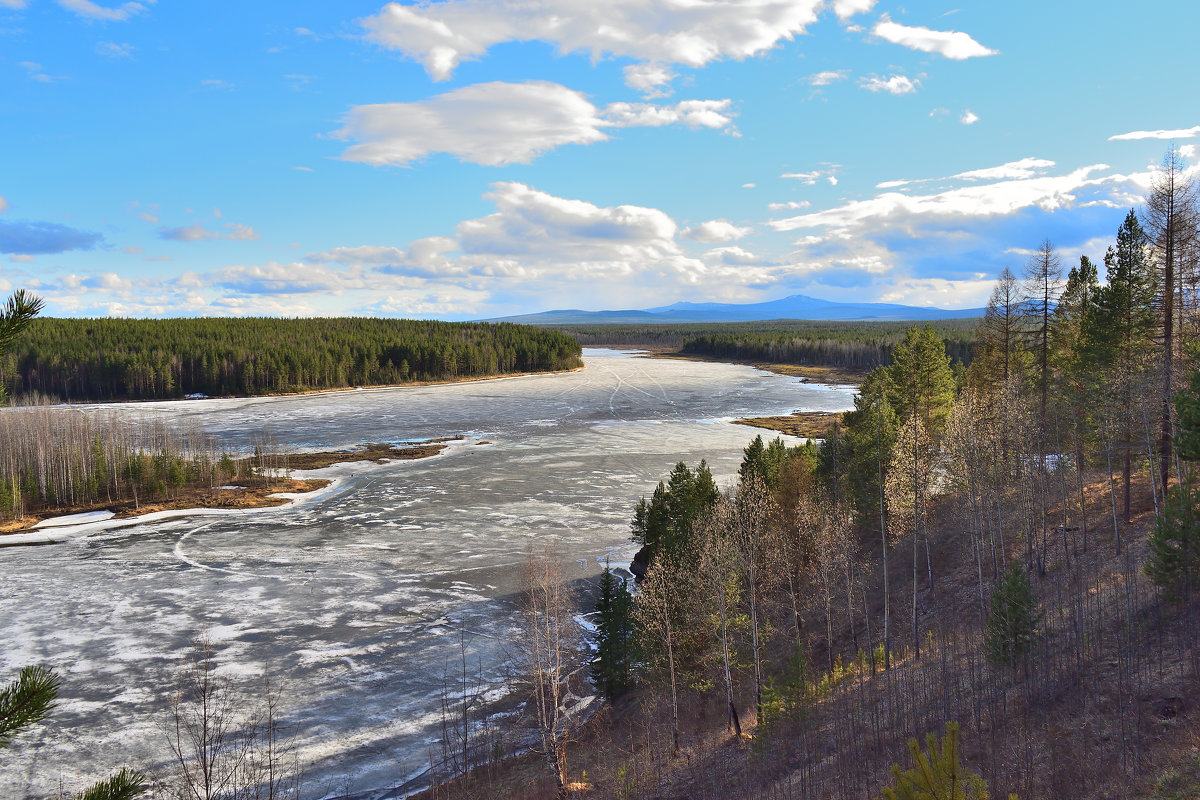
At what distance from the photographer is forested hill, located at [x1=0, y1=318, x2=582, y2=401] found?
12962cm

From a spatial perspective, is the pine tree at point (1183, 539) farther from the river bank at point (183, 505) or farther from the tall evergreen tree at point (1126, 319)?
the river bank at point (183, 505)

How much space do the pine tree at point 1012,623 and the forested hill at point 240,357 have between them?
13114cm

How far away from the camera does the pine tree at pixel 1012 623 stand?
2069 centimetres

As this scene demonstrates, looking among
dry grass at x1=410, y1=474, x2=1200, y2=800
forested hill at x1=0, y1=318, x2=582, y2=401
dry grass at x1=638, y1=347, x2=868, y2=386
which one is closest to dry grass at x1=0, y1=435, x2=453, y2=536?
dry grass at x1=410, y1=474, x2=1200, y2=800

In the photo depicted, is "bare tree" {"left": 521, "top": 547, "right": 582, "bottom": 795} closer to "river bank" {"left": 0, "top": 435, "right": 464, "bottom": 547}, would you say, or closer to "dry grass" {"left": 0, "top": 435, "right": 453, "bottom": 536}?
"dry grass" {"left": 0, "top": 435, "right": 453, "bottom": 536}

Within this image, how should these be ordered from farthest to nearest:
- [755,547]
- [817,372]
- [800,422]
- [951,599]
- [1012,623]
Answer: [817,372]
[800,422]
[951,599]
[755,547]
[1012,623]

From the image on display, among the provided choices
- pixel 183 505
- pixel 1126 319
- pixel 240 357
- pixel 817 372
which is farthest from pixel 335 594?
pixel 817 372

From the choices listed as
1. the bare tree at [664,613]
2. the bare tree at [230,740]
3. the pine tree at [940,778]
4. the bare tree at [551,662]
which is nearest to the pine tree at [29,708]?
the pine tree at [940,778]

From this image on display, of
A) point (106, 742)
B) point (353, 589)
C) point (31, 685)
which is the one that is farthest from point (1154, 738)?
point (353, 589)

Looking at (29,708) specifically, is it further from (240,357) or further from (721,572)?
(240,357)

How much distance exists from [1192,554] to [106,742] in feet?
110

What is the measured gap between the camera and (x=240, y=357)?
445ft

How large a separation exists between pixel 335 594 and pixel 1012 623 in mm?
29536

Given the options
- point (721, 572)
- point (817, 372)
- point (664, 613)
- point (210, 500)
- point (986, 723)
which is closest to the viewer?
point (986, 723)
